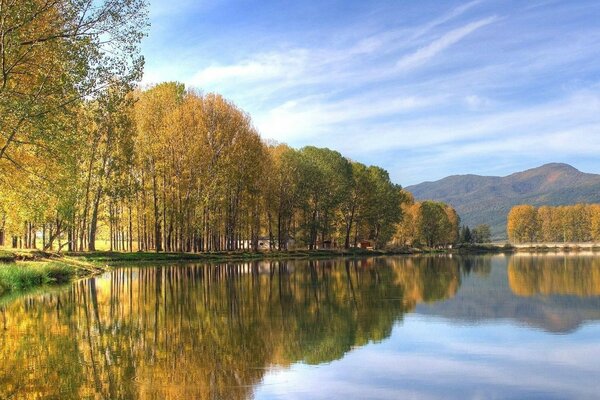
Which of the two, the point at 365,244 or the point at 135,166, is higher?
the point at 135,166

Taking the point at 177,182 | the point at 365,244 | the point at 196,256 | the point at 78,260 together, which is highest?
the point at 177,182

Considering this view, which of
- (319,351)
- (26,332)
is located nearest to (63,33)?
(26,332)

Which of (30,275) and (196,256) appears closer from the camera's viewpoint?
(30,275)

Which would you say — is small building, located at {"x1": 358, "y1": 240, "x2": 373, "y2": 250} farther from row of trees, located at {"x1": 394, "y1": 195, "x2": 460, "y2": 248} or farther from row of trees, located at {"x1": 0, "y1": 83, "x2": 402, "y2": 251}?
row of trees, located at {"x1": 0, "y1": 83, "x2": 402, "y2": 251}

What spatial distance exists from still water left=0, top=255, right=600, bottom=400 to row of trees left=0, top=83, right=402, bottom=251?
56.5 feet

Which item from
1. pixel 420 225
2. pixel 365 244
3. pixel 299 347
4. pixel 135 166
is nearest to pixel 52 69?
pixel 299 347

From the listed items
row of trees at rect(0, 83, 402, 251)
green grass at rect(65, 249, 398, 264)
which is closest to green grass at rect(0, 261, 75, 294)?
row of trees at rect(0, 83, 402, 251)

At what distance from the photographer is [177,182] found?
72.3 metres

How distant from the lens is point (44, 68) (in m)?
29.2

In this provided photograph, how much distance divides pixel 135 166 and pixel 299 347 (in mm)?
60722

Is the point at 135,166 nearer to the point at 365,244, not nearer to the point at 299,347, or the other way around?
the point at 299,347

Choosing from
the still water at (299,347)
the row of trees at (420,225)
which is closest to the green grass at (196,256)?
the still water at (299,347)

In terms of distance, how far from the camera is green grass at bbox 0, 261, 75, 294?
31.0 metres

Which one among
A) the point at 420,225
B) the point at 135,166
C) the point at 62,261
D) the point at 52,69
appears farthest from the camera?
the point at 420,225
